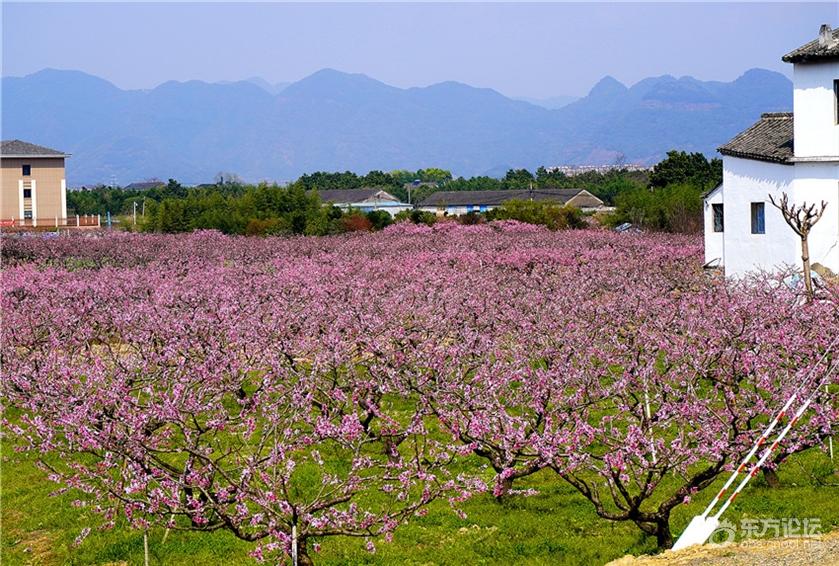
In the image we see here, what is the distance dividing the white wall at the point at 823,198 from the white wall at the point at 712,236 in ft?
16.9

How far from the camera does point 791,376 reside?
11.1 m

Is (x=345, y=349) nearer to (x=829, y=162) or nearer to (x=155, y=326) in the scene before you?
(x=155, y=326)

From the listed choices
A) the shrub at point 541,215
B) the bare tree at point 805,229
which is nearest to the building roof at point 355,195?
the shrub at point 541,215

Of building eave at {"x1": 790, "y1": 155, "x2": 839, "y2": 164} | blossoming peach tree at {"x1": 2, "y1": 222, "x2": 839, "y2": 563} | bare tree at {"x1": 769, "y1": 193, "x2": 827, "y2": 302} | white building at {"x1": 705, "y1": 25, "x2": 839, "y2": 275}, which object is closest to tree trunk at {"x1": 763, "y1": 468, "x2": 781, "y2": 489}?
blossoming peach tree at {"x1": 2, "y1": 222, "x2": 839, "y2": 563}

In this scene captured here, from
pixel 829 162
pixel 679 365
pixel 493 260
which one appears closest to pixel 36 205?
pixel 493 260

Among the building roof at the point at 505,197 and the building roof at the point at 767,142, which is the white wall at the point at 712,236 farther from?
the building roof at the point at 505,197

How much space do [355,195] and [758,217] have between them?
88602mm

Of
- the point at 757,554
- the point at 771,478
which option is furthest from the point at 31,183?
the point at 757,554

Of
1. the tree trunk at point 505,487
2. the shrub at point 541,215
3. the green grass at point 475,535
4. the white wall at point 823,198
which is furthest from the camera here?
the shrub at point 541,215

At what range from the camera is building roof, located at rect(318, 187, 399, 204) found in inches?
4365

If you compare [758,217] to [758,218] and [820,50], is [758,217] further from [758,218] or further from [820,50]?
[820,50]

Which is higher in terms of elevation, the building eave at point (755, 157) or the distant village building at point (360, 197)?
the distant village building at point (360, 197)

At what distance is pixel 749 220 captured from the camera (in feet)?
83.7

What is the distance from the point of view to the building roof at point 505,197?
9812cm
